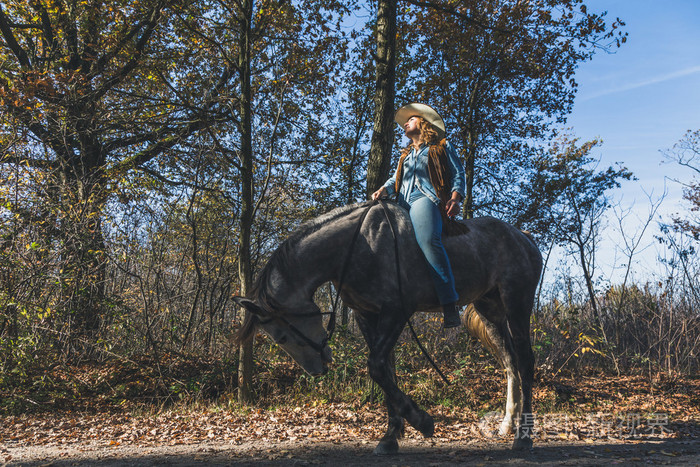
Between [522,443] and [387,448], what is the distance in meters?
1.37

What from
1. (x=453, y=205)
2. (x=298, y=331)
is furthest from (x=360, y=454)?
(x=453, y=205)

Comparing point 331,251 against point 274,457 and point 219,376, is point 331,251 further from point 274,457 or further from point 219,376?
point 219,376

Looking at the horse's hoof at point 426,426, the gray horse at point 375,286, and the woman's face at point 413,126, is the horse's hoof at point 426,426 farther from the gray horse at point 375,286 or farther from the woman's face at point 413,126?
the woman's face at point 413,126

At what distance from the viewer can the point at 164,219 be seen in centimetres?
963

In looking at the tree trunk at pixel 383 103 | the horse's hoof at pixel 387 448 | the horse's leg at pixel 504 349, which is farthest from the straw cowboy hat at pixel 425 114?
the horse's hoof at pixel 387 448

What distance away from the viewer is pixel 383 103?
7.04m

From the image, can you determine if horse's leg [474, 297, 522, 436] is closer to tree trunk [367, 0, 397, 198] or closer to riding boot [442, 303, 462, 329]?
riding boot [442, 303, 462, 329]

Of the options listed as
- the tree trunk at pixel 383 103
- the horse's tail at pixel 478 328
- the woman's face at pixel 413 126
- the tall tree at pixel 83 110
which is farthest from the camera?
the tall tree at pixel 83 110

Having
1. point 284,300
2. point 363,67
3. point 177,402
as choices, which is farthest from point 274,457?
point 363,67

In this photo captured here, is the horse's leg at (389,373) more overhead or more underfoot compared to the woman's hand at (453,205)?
more underfoot

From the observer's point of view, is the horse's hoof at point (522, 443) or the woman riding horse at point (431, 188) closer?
the woman riding horse at point (431, 188)

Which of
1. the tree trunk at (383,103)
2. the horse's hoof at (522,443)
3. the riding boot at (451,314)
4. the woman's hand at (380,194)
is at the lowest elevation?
the horse's hoof at (522,443)

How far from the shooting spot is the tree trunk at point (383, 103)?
696 cm

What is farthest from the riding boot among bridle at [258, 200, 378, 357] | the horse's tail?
the horse's tail
